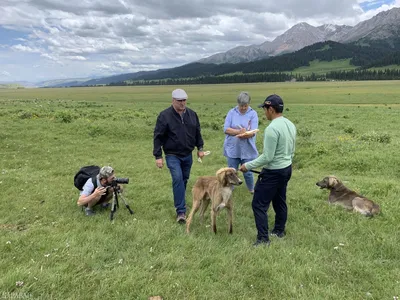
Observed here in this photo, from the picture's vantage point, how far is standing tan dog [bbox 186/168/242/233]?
641cm

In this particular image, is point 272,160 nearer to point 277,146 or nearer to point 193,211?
point 277,146

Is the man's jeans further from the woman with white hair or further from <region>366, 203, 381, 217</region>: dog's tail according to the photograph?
<region>366, 203, 381, 217</region>: dog's tail

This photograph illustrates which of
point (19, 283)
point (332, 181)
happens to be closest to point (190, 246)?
point (19, 283)

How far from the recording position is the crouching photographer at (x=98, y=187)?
767 cm

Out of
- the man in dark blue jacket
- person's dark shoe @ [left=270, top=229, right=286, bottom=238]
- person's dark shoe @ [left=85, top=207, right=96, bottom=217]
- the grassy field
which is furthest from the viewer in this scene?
person's dark shoe @ [left=85, top=207, right=96, bottom=217]

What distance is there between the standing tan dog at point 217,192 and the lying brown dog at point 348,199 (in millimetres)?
3613

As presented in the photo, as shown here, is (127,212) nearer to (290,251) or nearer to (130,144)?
(290,251)

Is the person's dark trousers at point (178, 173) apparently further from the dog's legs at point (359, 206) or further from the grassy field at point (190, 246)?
the dog's legs at point (359, 206)

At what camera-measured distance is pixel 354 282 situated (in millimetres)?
4902

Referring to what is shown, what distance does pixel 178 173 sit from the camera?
295 inches

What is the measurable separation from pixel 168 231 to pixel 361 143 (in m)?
12.2

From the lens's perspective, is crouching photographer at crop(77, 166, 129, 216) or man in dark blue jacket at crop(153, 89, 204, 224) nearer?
man in dark blue jacket at crop(153, 89, 204, 224)

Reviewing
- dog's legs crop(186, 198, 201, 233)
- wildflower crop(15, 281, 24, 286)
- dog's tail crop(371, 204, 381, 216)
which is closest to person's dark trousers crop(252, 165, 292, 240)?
dog's legs crop(186, 198, 201, 233)

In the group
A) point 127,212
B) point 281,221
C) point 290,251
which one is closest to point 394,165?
point 281,221
